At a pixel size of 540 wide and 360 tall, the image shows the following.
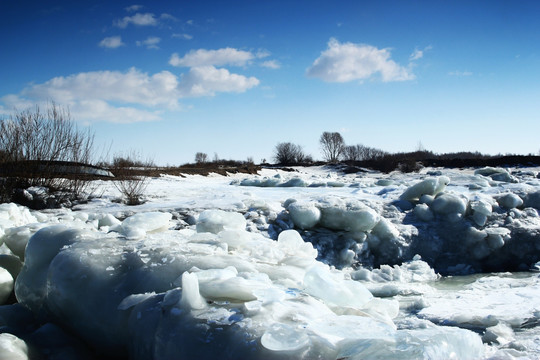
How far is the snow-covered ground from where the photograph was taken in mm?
1587

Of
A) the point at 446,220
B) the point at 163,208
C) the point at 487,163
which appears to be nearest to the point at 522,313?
the point at 446,220

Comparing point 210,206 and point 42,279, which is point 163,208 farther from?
point 42,279

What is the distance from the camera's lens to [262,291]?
1885 mm

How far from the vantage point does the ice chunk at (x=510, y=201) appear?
5855 millimetres

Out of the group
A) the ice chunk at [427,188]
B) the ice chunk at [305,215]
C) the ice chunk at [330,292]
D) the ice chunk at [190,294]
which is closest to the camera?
the ice chunk at [190,294]

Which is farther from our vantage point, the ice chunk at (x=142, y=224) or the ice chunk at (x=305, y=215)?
the ice chunk at (x=305, y=215)

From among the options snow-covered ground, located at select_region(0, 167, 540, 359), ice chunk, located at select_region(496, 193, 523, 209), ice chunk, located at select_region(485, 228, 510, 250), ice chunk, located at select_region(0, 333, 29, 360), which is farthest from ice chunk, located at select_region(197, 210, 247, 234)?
ice chunk, located at select_region(496, 193, 523, 209)

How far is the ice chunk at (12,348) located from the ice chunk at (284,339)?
47.4 inches

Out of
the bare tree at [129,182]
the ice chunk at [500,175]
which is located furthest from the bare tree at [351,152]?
the bare tree at [129,182]

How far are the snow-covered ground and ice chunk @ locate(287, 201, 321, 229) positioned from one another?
19mm

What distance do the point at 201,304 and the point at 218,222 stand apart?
79.1 inches

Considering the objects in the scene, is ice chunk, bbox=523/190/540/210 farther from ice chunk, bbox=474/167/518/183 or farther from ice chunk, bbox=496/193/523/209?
ice chunk, bbox=474/167/518/183

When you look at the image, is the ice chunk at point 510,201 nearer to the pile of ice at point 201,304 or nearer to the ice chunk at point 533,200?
the ice chunk at point 533,200

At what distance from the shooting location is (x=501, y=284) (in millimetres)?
4145
